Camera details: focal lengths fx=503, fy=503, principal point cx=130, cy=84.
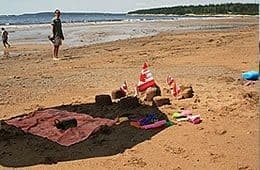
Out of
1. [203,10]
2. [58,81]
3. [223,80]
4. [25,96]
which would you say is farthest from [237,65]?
[203,10]

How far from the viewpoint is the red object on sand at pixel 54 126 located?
6898 mm

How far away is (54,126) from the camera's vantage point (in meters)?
7.32

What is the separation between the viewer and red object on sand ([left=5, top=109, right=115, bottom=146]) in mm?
6898

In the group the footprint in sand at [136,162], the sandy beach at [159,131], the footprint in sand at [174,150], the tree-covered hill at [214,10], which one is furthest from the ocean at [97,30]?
the tree-covered hill at [214,10]

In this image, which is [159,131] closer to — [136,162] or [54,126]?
[136,162]

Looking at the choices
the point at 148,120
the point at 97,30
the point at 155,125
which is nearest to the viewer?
the point at 155,125

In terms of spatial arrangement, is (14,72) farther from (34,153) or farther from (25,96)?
(34,153)

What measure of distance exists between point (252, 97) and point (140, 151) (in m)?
2.64

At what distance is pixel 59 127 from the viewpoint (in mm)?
7242

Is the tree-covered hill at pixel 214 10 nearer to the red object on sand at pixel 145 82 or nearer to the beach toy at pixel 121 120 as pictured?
the red object on sand at pixel 145 82

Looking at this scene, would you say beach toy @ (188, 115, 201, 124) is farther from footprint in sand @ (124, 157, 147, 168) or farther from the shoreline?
the shoreline

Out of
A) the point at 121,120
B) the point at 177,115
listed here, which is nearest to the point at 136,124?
the point at 121,120

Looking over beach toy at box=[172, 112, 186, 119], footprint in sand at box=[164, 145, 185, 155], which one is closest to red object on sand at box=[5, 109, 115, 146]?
beach toy at box=[172, 112, 186, 119]

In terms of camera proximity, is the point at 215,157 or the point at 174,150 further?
the point at 174,150
